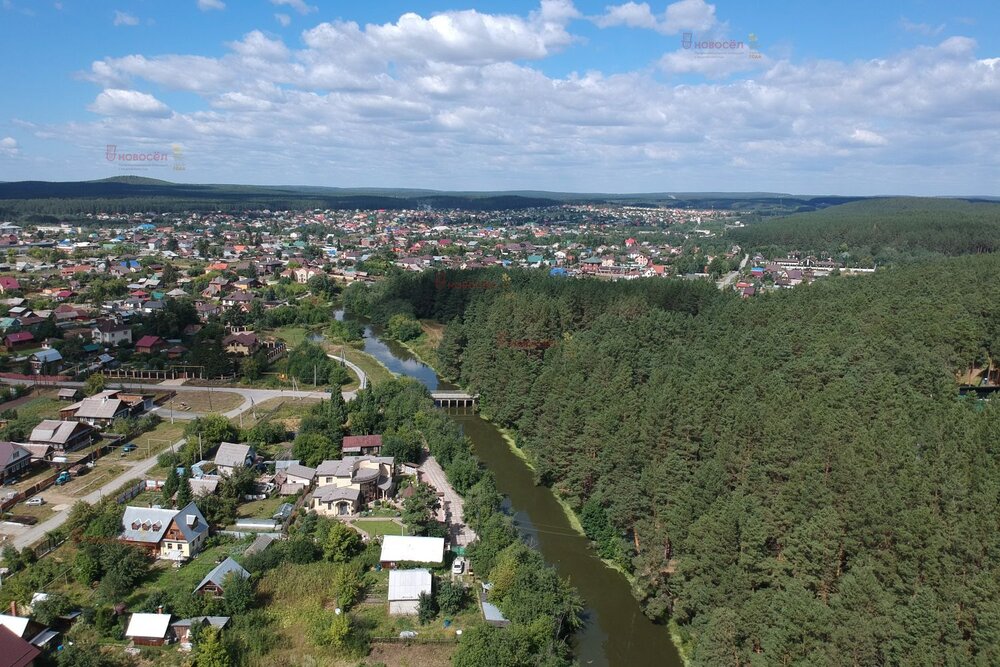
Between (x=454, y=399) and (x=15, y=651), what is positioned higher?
(x=15, y=651)

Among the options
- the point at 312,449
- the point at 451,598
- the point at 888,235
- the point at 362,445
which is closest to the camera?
A: the point at 451,598

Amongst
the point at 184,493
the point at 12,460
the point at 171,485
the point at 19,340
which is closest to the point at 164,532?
the point at 184,493

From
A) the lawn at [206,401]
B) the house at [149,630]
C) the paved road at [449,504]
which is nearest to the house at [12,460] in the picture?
the lawn at [206,401]

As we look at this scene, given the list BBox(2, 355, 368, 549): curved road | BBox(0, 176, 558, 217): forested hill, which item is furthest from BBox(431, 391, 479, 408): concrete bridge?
BBox(0, 176, 558, 217): forested hill

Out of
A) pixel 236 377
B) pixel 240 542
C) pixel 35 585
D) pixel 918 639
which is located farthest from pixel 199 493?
pixel 918 639

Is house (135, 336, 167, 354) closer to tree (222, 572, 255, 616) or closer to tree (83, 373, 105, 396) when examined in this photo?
tree (83, 373, 105, 396)

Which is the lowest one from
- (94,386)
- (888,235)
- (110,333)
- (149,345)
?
(94,386)

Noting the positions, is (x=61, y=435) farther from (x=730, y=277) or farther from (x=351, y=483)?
(x=730, y=277)
